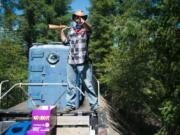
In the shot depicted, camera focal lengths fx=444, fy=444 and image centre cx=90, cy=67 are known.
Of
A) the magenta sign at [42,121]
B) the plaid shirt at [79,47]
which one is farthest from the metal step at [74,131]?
the plaid shirt at [79,47]

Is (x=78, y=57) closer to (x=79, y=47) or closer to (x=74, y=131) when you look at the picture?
(x=79, y=47)

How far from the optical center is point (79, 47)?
28.3 feet

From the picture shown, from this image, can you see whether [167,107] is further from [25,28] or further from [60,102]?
[25,28]

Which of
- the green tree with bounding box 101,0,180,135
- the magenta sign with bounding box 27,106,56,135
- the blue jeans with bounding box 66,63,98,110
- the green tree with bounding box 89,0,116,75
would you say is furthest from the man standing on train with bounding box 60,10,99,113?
the green tree with bounding box 89,0,116,75

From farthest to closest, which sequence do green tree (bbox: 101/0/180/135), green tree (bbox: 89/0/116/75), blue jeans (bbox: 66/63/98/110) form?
green tree (bbox: 89/0/116/75) < green tree (bbox: 101/0/180/135) < blue jeans (bbox: 66/63/98/110)

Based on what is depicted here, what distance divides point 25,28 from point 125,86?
21070mm

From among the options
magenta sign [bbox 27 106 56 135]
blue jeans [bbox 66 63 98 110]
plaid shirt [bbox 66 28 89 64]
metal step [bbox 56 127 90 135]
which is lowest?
metal step [bbox 56 127 90 135]

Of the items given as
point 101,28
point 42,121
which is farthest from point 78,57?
point 101,28

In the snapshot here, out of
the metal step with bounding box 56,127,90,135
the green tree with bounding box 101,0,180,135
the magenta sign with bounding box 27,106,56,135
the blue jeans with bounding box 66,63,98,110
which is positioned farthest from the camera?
the green tree with bounding box 101,0,180,135

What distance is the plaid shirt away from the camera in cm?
859

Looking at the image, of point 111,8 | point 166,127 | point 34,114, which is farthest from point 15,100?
point 111,8

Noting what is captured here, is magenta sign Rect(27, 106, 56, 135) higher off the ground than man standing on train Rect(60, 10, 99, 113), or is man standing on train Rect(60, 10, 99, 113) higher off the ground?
man standing on train Rect(60, 10, 99, 113)

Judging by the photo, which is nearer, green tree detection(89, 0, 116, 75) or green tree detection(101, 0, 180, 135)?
green tree detection(101, 0, 180, 135)

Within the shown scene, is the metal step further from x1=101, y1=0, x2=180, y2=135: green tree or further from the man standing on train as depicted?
x1=101, y1=0, x2=180, y2=135: green tree
